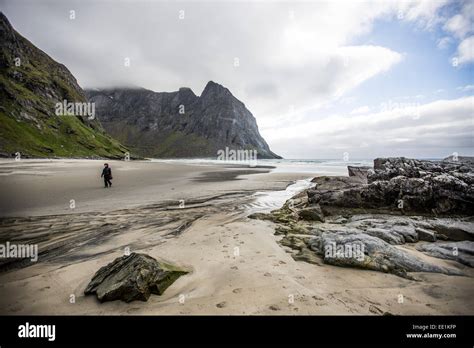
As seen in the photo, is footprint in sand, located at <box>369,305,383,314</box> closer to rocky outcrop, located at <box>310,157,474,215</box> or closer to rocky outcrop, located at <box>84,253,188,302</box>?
rocky outcrop, located at <box>84,253,188,302</box>

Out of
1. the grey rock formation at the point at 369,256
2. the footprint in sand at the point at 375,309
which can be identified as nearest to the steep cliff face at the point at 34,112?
the grey rock formation at the point at 369,256

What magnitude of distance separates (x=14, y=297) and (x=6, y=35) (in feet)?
476

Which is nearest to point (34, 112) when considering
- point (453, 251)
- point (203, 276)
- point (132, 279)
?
point (132, 279)

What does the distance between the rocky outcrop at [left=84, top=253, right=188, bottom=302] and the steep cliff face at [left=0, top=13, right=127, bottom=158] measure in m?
74.8

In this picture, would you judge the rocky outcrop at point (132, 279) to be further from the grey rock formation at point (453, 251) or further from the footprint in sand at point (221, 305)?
the grey rock formation at point (453, 251)

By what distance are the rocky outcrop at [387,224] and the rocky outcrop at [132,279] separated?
347 cm

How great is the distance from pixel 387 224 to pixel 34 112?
121614 millimetres

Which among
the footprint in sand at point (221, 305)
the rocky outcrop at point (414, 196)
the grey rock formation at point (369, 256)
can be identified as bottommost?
the footprint in sand at point (221, 305)

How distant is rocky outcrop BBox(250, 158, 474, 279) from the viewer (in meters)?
5.07

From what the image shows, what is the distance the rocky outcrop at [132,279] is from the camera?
3570 millimetres

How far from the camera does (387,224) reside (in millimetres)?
7953

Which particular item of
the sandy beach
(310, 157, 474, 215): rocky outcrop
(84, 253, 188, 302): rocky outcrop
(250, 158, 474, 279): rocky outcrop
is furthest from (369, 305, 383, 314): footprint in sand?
(310, 157, 474, 215): rocky outcrop
